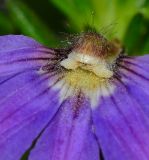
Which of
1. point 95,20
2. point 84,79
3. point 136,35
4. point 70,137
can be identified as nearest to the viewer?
point 70,137

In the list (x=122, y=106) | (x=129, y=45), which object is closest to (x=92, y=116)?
(x=122, y=106)

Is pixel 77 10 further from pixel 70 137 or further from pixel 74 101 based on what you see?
pixel 70 137

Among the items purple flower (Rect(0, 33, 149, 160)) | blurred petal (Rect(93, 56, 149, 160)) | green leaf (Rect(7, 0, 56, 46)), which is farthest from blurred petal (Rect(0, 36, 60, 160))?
green leaf (Rect(7, 0, 56, 46))

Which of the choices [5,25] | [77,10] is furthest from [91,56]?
[5,25]

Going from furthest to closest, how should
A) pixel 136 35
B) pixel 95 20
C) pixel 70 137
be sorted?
1. pixel 95 20
2. pixel 136 35
3. pixel 70 137

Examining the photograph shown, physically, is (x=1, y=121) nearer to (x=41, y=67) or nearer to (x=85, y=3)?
(x=41, y=67)

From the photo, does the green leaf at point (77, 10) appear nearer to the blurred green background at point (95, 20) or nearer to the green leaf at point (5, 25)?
Result: the blurred green background at point (95, 20)

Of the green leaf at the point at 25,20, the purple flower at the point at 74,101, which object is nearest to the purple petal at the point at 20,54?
the purple flower at the point at 74,101
